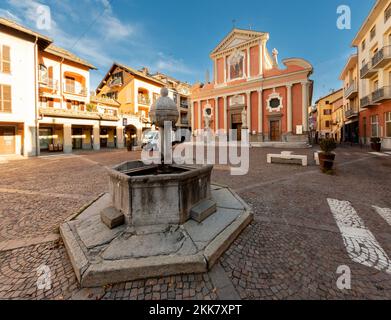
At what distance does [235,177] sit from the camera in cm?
753

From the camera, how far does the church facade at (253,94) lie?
22.1m

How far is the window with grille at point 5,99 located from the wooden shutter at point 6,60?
132 centimetres

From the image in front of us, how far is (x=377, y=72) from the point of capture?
714 inches

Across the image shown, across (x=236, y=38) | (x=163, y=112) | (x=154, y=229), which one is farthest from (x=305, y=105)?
(x=154, y=229)

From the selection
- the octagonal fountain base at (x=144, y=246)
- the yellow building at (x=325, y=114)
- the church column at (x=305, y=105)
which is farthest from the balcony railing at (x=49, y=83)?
the yellow building at (x=325, y=114)

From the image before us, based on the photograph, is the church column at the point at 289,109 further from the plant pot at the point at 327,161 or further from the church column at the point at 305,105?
the plant pot at the point at 327,161

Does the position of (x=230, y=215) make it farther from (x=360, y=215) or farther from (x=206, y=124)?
(x=206, y=124)

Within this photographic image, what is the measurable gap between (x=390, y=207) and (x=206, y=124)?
2588 centimetres

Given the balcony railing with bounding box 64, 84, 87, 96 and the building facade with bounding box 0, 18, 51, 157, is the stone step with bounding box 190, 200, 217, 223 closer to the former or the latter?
the building facade with bounding box 0, 18, 51, 157

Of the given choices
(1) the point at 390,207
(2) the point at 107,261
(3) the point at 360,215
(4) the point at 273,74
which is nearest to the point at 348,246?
(3) the point at 360,215

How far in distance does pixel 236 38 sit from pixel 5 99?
27380 millimetres

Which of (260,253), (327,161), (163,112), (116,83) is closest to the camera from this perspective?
(260,253)

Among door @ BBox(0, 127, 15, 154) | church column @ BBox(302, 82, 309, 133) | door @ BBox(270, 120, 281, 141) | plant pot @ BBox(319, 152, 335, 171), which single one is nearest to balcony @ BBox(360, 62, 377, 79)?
church column @ BBox(302, 82, 309, 133)

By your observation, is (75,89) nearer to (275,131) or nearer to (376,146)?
(275,131)
